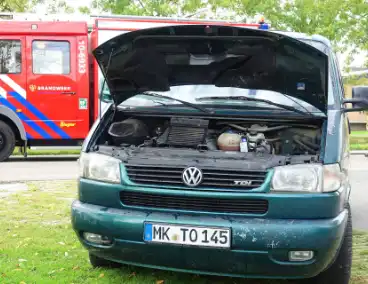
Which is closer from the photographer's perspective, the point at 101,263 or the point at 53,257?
the point at 101,263

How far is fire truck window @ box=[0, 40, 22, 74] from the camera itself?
39.7 ft

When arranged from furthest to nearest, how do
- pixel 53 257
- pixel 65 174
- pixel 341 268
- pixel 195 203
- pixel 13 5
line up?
pixel 13 5
pixel 65 174
pixel 53 257
pixel 341 268
pixel 195 203

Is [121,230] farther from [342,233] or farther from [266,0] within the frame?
[266,0]

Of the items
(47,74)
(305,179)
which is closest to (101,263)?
(305,179)

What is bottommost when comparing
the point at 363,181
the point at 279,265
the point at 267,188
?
the point at 363,181

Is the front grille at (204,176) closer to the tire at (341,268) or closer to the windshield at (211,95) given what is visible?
the tire at (341,268)

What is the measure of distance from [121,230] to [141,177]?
37 centimetres

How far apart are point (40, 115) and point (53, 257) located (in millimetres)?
7960

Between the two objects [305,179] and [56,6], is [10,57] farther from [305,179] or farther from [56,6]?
[56,6]

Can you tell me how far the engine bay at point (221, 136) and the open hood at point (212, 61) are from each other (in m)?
0.27

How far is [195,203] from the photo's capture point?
357cm

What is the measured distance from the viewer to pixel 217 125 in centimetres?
461

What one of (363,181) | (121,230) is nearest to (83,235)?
(121,230)

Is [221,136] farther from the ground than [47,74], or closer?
closer
